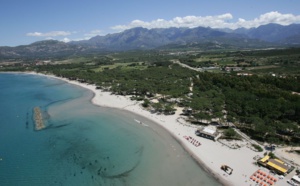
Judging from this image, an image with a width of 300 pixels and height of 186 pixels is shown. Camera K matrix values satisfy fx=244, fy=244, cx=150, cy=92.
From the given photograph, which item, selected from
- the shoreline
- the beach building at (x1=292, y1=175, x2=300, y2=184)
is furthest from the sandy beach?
the beach building at (x1=292, y1=175, x2=300, y2=184)

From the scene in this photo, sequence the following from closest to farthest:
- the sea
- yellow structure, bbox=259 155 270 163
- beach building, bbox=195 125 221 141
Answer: the sea < yellow structure, bbox=259 155 270 163 < beach building, bbox=195 125 221 141

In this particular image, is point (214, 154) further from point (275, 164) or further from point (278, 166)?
point (278, 166)

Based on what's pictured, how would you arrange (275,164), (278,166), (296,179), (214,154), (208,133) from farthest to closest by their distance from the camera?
(208,133) → (214,154) → (275,164) → (278,166) → (296,179)

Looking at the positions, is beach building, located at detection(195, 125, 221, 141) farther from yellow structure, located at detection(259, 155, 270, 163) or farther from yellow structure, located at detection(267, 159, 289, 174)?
yellow structure, located at detection(267, 159, 289, 174)

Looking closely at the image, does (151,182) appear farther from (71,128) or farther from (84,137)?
(71,128)

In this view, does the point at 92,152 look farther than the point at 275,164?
Yes

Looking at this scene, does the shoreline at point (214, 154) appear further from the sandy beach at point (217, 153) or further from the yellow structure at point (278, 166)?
the yellow structure at point (278, 166)

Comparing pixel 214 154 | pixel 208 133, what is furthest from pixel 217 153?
pixel 208 133
